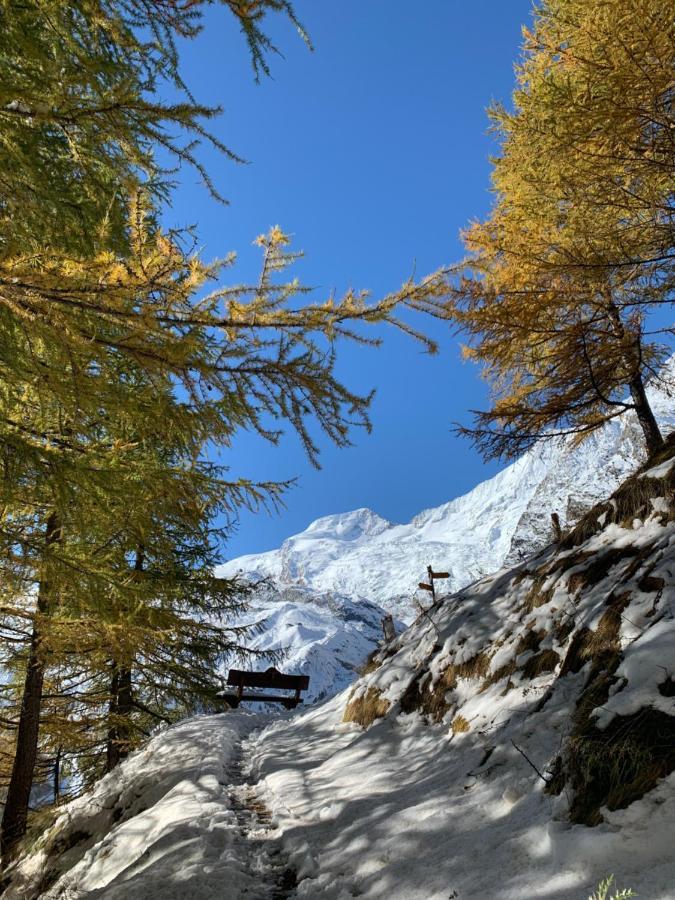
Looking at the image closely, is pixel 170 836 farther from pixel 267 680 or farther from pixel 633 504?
pixel 267 680

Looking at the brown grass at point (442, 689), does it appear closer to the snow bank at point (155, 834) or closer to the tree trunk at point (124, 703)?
the snow bank at point (155, 834)

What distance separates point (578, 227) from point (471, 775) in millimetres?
6739

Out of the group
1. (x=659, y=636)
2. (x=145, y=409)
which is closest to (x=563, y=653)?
(x=659, y=636)

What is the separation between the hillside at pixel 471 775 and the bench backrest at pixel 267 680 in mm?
Answer: 5986

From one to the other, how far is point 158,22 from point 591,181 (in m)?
5.49

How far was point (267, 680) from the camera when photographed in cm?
1313

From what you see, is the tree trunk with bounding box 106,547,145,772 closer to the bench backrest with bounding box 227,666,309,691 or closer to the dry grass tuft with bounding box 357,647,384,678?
the bench backrest with bounding box 227,666,309,691

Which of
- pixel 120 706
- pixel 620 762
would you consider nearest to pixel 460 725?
pixel 620 762

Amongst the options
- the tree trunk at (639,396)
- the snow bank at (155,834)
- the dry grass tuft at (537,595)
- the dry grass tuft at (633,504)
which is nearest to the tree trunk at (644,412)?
the tree trunk at (639,396)

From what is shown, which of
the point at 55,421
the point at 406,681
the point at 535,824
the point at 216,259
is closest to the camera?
the point at 535,824

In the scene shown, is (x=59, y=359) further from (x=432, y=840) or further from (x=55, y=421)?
(x=432, y=840)

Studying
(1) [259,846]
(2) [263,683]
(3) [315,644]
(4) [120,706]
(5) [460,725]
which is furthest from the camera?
(3) [315,644]

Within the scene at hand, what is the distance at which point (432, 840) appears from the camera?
112 inches

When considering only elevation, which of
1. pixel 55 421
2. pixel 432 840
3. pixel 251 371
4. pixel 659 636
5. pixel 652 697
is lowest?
pixel 432 840
